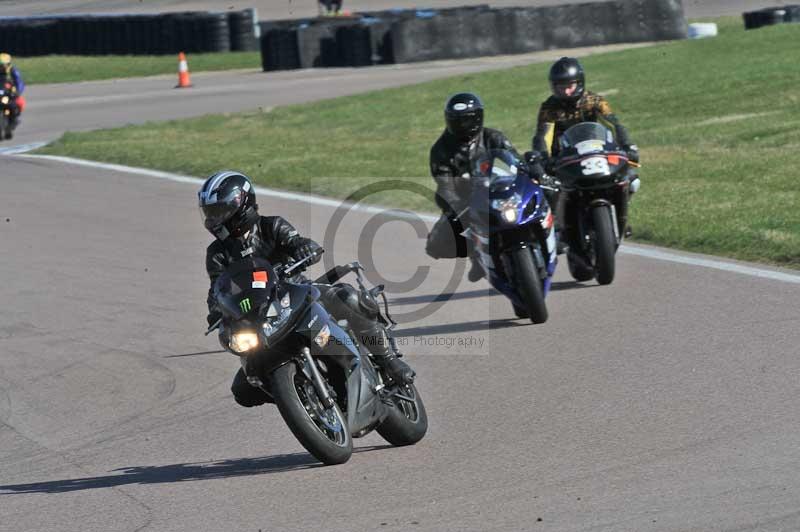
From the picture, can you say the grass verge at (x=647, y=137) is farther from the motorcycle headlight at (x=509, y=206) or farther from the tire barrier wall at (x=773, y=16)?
the motorcycle headlight at (x=509, y=206)

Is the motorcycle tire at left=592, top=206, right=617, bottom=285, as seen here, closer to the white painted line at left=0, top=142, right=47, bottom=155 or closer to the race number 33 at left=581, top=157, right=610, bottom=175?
the race number 33 at left=581, top=157, right=610, bottom=175

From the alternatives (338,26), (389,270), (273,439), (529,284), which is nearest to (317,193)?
(389,270)

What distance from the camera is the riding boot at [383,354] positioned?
278 inches

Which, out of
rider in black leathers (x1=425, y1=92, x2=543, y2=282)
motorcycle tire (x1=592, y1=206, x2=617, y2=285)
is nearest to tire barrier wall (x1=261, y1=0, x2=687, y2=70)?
rider in black leathers (x1=425, y1=92, x2=543, y2=282)

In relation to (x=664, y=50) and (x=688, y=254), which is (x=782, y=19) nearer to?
(x=664, y=50)

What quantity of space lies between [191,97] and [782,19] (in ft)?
43.9

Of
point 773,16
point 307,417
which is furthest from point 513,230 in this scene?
point 773,16

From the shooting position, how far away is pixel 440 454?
22.6 feet

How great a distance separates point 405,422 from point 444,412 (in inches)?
30.7

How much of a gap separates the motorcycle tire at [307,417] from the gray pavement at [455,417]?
0.15 meters

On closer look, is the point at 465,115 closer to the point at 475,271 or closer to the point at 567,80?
the point at 475,271

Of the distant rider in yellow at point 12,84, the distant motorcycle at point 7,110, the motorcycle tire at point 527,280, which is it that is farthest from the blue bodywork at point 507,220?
the distant rider in yellow at point 12,84

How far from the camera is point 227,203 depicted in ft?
21.9

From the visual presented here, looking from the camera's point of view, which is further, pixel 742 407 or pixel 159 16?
pixel 159 16
